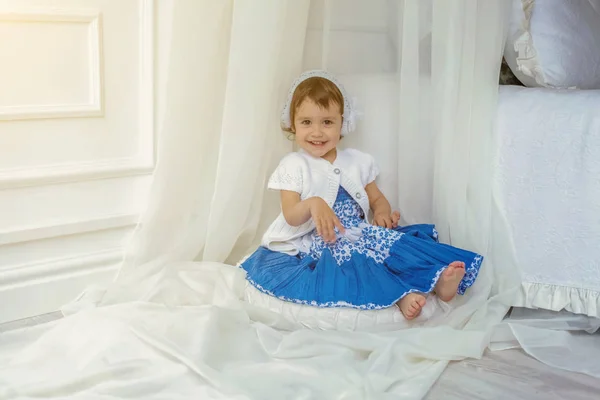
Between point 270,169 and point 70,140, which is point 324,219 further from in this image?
point 70,140

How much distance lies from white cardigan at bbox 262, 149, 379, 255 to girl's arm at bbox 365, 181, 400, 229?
0.03 m

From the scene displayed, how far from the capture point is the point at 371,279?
1496 millimetres

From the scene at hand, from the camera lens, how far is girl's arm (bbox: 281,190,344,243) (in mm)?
1531

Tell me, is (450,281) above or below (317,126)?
below

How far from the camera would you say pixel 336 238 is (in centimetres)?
158

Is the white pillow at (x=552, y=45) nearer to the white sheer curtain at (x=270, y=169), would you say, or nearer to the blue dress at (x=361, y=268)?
the white sheer curtain at (x=270, y=169)

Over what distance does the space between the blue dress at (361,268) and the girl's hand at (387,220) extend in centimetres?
4

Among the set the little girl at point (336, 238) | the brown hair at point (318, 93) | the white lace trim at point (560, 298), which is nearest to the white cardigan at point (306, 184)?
the little girl at point (336, 238)

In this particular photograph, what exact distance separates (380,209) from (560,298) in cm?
44

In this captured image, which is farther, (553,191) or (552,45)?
(552,45)

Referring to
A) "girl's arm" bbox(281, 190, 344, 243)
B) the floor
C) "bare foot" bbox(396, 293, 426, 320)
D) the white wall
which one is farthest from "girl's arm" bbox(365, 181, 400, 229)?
the white wall

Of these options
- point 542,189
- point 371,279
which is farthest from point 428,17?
point 371,279

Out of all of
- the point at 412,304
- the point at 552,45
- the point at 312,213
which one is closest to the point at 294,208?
the point at 312,213

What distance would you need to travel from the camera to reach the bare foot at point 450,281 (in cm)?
146
